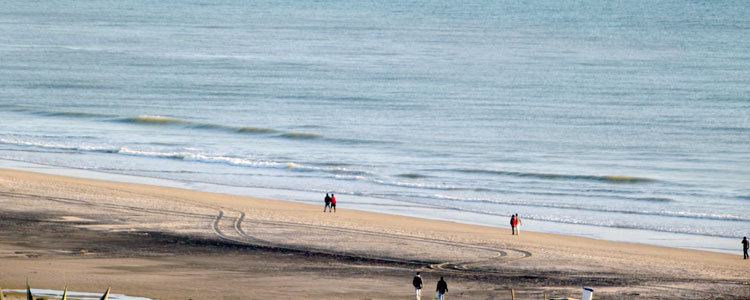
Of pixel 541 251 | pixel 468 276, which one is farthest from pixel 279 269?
pixel 541 251

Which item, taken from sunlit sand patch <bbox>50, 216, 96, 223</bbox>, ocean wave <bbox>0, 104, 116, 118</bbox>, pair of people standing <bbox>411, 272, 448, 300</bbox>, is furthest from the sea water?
pair of people standing <bbox>411, 272, 448, 300</bbox>

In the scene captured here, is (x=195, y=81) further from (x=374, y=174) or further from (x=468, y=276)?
(x=468, y=276)

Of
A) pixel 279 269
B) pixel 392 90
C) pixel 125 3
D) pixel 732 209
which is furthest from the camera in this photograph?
pixel 125 3

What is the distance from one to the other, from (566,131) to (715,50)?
Result: 143 feet

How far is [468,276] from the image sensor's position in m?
23.9

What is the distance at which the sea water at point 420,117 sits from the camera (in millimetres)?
37281

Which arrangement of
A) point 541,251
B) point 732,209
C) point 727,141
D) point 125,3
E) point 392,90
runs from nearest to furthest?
point 541,251 → point 732,209 → point 727,141 → point 392,90 → point 125,3

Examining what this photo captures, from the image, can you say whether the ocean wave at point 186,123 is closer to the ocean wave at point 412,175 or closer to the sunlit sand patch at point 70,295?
the ocean wave at point 412,175

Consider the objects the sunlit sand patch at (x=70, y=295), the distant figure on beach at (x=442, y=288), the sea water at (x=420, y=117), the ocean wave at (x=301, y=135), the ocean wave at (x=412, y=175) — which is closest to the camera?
the sunlit sand patch at (x=70, y=295)

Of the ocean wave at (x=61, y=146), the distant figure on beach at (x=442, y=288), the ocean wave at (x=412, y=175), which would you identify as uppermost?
the ocean wave at (x=61, y=146)

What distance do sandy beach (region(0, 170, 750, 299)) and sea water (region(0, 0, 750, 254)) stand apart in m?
3.56

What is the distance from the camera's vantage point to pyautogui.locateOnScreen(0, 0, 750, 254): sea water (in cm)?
3728

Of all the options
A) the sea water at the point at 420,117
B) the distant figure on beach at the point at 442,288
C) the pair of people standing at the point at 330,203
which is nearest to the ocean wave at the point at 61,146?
the sea water at the point at 420,117

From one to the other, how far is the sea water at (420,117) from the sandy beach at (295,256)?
3.56m
